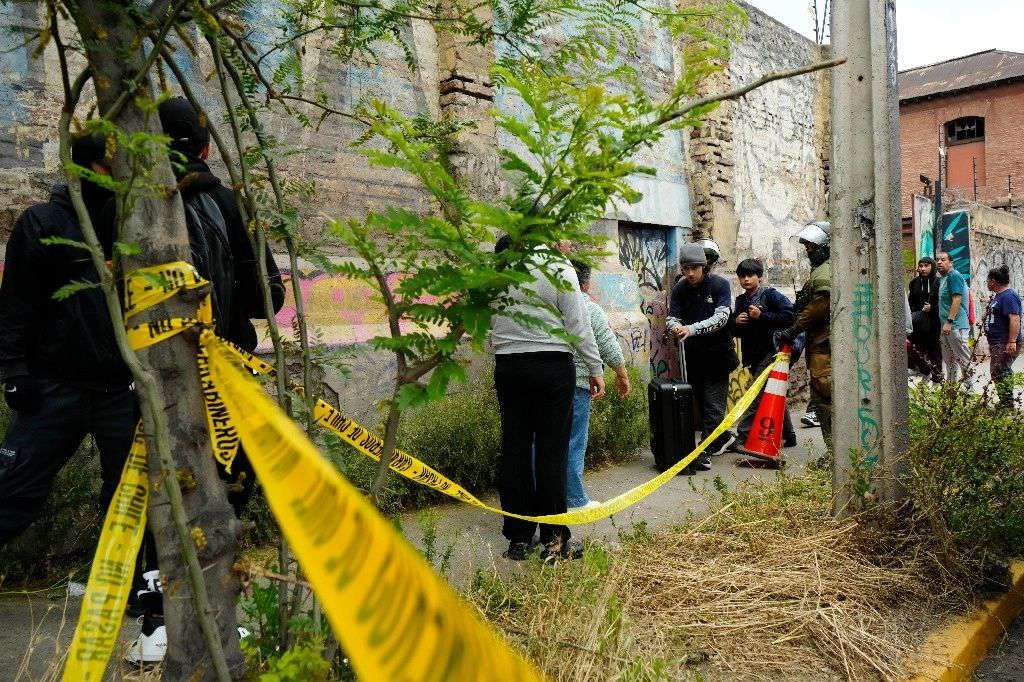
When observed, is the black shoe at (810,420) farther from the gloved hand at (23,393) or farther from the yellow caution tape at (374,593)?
the yellow caution tape at (374,593)

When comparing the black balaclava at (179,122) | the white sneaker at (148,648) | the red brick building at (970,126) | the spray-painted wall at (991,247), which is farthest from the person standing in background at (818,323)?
the red brick building at (970,126)

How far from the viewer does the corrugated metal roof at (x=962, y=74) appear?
30.9 m

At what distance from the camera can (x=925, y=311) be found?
9.71 metres

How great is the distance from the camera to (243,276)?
2.96 meters

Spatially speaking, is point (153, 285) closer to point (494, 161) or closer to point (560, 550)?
point (560, 550)

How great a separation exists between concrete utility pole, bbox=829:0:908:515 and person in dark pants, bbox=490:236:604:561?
1.41m

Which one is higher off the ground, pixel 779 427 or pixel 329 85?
pixel 329 85

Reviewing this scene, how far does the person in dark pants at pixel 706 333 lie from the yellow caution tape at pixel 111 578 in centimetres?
548

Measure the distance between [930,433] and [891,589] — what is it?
977 mm

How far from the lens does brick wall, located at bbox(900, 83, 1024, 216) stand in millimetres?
30391

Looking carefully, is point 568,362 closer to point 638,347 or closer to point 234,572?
point 234,572

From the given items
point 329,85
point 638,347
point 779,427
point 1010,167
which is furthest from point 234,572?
point 1010,167

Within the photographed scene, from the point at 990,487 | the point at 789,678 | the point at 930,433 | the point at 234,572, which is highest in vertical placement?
the point at 234,572

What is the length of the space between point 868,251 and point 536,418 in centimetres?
194
